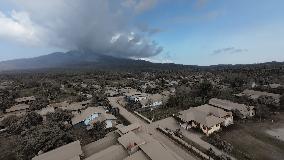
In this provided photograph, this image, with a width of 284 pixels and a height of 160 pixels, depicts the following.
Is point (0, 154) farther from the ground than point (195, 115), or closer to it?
closer to it

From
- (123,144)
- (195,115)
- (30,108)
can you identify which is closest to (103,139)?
(123,144)

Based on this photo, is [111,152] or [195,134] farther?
[195,134]

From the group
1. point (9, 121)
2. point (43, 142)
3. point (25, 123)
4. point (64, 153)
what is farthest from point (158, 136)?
point (9, 121)

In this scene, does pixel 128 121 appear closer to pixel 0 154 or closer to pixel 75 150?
pixel 75 150

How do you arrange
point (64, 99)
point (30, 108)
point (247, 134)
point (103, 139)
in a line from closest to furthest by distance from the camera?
point (103, 139)
point (247, 134)
point (30, 108)
point (64, 99)

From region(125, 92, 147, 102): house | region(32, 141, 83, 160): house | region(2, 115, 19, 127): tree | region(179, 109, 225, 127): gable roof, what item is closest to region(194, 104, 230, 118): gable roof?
region(179, 109, 225, 127): gable roof

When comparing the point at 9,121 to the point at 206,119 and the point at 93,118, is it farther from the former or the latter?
the point at 206,119
